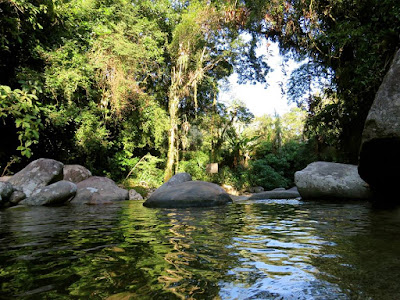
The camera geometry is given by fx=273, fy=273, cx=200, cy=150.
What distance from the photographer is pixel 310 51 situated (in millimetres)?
9531

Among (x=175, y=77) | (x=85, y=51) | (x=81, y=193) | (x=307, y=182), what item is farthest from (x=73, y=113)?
(x=307, y=182)

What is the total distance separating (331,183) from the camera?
23.7ft

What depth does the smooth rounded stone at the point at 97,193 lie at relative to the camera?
26.9 ft

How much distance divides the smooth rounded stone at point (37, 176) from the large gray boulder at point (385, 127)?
8.61 meters

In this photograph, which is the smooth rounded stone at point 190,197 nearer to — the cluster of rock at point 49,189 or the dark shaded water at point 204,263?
the cluster of rock at point 49,189

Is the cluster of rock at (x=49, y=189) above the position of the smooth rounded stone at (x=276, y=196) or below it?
above

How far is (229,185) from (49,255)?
14364 mm

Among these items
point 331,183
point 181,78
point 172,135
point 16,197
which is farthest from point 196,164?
point 16,197

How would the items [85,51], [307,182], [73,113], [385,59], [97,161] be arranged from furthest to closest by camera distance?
[97,161], [85,51], [73,113], [307,182], [385,59]

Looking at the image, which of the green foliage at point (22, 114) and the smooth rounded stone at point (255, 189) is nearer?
the green foliage at point (22, 114)

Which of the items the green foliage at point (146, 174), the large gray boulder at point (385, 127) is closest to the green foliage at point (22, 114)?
the large gray boulder at point (385, 127)

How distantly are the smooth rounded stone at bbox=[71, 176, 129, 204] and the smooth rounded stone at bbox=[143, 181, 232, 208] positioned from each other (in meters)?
2.37

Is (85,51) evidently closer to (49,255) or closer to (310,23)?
(310,23)

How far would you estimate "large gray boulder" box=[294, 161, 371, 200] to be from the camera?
275 inches
